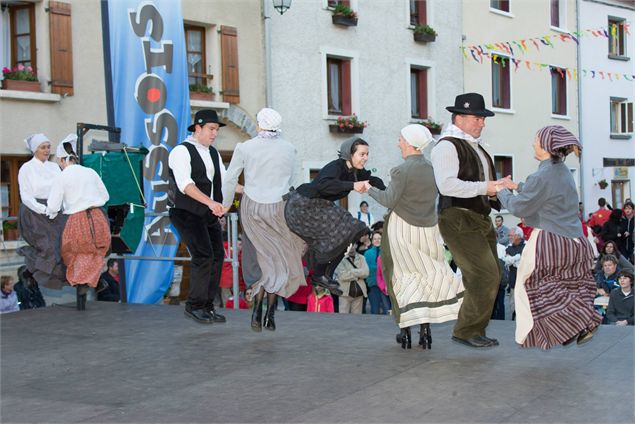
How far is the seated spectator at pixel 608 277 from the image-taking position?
12.1m

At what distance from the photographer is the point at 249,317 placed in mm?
9180

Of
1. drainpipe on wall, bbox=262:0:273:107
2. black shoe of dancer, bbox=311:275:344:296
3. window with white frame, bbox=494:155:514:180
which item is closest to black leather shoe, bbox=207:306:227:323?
black shoe of dancer, bbox=311:275:344:296

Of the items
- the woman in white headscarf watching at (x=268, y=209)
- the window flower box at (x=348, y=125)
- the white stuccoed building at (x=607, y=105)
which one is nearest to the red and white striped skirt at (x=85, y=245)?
the woman in white headscarf watching at (x=268, y=209)

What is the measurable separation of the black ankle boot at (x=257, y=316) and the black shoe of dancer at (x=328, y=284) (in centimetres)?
49

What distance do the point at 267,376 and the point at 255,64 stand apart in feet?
50.8

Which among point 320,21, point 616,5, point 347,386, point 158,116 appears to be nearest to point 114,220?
point 158,116

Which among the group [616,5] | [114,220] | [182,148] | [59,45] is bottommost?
[114,220]

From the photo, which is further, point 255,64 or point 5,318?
point 255,64

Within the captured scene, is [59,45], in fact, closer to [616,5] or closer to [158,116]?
[158,116]

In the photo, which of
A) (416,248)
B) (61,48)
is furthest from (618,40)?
(416,248)

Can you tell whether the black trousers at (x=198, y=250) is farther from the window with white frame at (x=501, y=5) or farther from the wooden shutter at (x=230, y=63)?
the window with white frame at (x=501, y=5)

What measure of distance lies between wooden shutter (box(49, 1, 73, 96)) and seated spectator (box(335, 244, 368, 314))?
706 cm

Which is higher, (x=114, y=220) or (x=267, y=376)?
(x=114, y=220)

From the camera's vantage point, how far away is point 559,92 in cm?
3284
